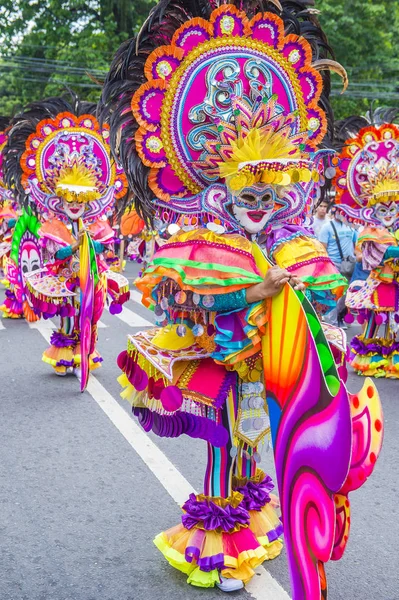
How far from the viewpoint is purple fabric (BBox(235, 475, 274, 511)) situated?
130 inches

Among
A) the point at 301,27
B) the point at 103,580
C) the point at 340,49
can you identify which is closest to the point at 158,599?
the point at 103,580

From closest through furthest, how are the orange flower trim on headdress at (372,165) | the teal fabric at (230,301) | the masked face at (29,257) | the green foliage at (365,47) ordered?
1. the teal fabric at (230,301)
2. the orange flower trim on headdress at (372,165)
3. the masked face at (29,257)
4. the green foliage at (365,47)

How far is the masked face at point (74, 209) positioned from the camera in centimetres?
636

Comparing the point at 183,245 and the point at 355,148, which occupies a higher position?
the point at 355,148

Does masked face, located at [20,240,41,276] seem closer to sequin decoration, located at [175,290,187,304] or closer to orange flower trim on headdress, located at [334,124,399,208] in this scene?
orange flower trim on headdress, located at [334,124,399,208]

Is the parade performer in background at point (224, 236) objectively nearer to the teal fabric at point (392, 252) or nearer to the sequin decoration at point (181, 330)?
the sequin decoration at point (181, 330)

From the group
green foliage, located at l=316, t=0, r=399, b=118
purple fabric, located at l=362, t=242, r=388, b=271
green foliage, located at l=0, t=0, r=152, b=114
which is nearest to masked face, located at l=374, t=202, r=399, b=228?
purple fabric, located at l=362, t=242, r=388, b=271

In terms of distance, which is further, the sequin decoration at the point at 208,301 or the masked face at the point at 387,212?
the masked face at the point at 387,212

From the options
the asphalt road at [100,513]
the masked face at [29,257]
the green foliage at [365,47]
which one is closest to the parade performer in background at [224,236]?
the asphalt road at [100,513]

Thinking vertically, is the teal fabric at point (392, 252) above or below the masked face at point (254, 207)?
below

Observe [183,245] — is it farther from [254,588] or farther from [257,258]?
[254,588]

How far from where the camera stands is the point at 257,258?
9.54 ft

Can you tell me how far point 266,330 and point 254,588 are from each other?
1.20 metres

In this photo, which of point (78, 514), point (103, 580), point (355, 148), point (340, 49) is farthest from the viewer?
point (340, 49)
